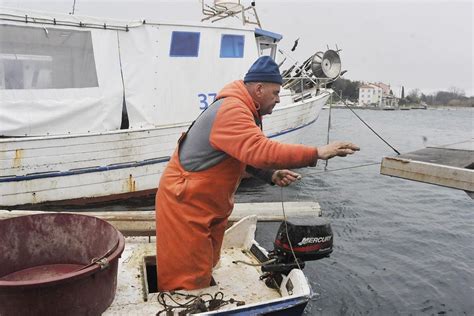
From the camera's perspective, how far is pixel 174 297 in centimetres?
330

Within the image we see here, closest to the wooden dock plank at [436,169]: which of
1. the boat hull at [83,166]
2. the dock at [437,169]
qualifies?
the dock at [437,169]

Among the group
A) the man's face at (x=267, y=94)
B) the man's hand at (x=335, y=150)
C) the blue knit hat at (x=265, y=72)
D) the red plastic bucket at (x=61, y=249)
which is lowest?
the red plastic bucket at (x=61, y=249)

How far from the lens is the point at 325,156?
2.78 meters

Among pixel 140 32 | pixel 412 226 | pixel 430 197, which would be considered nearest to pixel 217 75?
pixel 140 32

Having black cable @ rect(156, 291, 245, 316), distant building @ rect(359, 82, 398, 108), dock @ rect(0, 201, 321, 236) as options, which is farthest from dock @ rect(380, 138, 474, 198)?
distant building @ rect(359, 82, 398, 108)

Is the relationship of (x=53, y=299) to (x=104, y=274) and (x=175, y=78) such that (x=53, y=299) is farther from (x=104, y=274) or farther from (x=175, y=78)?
(x=175, y=78)

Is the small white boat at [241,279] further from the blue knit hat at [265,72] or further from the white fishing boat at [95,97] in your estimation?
the white fishing boat at [95,97]

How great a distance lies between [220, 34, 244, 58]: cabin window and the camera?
33.0 ft

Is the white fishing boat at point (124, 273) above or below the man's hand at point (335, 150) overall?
below

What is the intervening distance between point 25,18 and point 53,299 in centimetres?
655

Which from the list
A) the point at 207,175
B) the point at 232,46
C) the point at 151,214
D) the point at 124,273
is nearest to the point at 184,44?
the point at 232,46

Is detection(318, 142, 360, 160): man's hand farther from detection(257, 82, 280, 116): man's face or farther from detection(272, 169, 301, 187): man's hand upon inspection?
detection(272, 169, 301, 187): man's hand

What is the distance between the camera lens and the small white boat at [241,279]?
312 cm

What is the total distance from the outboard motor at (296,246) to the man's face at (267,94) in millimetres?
1144
